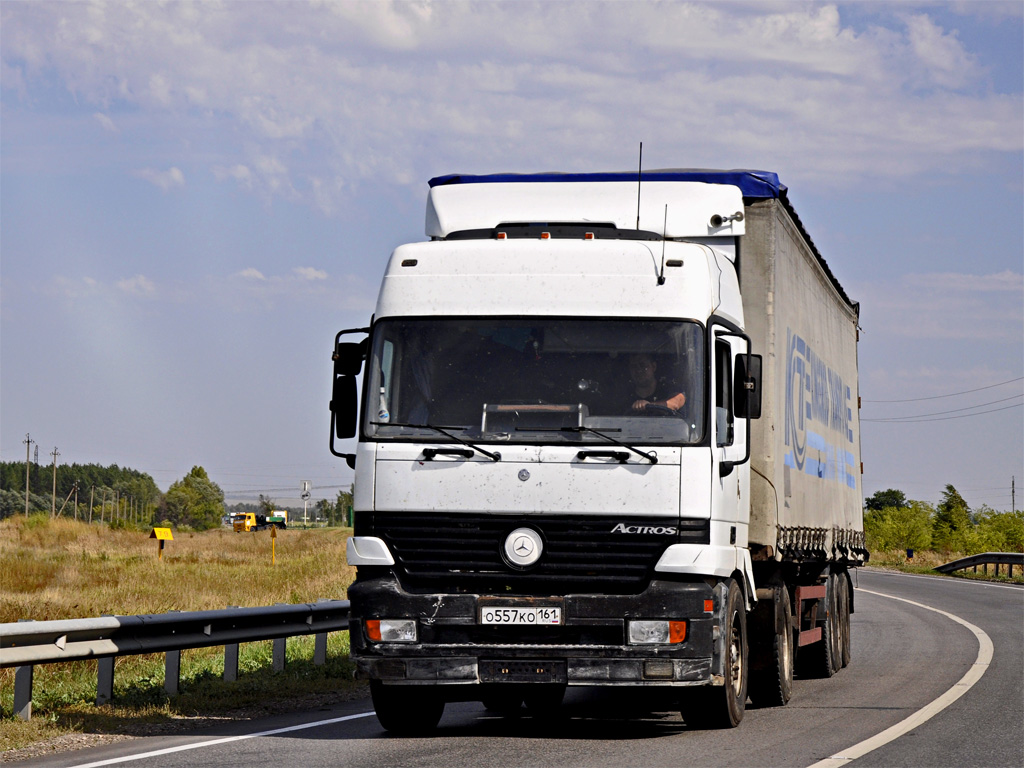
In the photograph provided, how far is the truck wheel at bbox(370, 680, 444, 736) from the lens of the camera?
9555 mm

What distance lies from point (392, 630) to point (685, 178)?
4.36 metres

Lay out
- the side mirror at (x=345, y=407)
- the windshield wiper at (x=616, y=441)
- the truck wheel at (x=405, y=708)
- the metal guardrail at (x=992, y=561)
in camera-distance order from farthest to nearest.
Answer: the metal guardrail at (x=992, y=561) < the truck wheel at (x=405, y=708) < the side mirror at (x=345, y=407) < the windshield wiper at (x=616, y=441)

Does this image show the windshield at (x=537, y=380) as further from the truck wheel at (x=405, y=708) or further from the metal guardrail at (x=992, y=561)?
the metal guardrail at (x=992, y=561)

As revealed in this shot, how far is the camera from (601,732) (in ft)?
31.8

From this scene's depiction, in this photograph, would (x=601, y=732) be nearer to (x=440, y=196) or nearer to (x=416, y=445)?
(x=416, y=445)

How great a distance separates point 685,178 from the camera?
1084 centimetres

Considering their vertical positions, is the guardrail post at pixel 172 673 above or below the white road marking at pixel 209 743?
above

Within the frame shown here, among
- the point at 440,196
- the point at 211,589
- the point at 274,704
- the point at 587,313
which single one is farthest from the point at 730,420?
the point at 211,589

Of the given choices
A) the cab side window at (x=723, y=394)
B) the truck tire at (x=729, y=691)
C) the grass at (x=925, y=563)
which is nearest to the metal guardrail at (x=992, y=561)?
the grass at (x=925, y=563)

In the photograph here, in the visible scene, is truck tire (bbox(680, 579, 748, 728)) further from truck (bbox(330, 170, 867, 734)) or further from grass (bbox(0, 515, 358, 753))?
grass (bbox(0, 515, 358, 753))

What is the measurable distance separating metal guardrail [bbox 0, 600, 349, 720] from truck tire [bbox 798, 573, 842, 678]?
4.94m

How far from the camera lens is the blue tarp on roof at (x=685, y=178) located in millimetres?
10797

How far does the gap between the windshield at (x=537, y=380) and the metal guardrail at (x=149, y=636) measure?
2.82 metres

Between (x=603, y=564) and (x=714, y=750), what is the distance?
1367 millimetres
